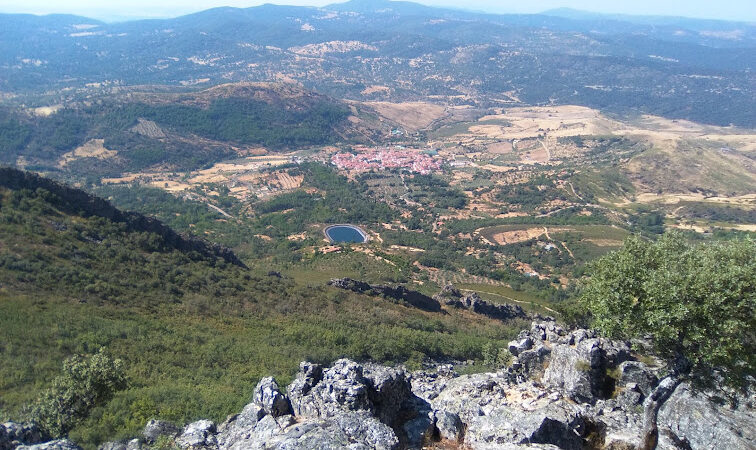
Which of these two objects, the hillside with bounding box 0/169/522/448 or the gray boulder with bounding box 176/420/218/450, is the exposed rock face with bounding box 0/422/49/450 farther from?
the gray boulder with bounding box 176/420/218/450

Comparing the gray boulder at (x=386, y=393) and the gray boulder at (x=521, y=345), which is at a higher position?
the gray boulder at (x=386, y=393)

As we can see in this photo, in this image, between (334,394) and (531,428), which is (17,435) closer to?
(334,394)

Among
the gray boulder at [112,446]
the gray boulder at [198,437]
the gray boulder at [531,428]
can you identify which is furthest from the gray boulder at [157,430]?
the gray boulder at [531,428]

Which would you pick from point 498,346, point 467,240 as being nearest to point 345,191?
point 467,240

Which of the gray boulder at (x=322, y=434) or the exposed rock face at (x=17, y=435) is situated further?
the exposed rock face at (x=17, y=435)

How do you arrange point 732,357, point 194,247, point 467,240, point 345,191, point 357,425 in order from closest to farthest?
point 357,425, point 732,357, point 194,247, point 467,240, point 345,191

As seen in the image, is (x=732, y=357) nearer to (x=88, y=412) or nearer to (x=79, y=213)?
(x=88, y=412)

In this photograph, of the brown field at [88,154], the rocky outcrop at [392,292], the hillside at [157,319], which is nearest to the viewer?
the hillside at [157,319]

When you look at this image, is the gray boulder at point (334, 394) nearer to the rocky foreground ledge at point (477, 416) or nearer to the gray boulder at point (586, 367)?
the rocky foreground ledge at point (477, 416)
